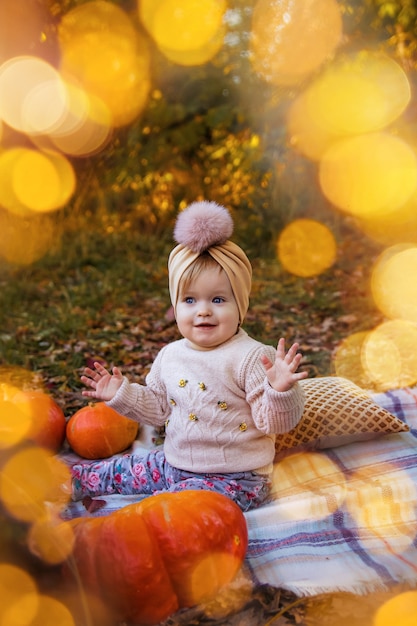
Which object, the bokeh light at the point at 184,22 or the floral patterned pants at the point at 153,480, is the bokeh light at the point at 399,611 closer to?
the floral patterned pants at the point at 153,480

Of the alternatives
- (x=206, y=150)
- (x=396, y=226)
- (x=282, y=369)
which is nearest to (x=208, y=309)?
(x=282, y=369)

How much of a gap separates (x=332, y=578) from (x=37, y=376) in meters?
2.52

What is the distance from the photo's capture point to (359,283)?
5.80 m

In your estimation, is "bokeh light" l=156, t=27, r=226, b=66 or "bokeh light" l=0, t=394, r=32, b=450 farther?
"bokeh light" l=156, t=27, r=226, b=66

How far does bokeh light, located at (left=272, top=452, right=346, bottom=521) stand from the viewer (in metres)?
2.20

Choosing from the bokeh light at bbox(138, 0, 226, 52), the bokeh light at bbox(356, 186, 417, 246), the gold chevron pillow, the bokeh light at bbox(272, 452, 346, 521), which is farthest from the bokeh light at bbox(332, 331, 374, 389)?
the bokeh light at bbox(138, 0, 226, 52)

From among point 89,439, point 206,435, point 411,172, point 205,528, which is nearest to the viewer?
point 205,528

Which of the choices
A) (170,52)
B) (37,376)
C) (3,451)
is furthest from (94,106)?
(3,451)

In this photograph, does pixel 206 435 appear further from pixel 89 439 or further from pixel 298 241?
pixel 298 241

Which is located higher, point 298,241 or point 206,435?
point 298,241

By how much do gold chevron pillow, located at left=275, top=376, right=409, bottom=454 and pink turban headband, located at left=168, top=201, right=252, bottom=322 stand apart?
2.25 feet

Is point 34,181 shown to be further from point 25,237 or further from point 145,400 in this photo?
point 145,400

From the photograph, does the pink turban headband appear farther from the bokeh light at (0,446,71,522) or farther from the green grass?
the green grass

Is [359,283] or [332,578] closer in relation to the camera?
[332,578]
